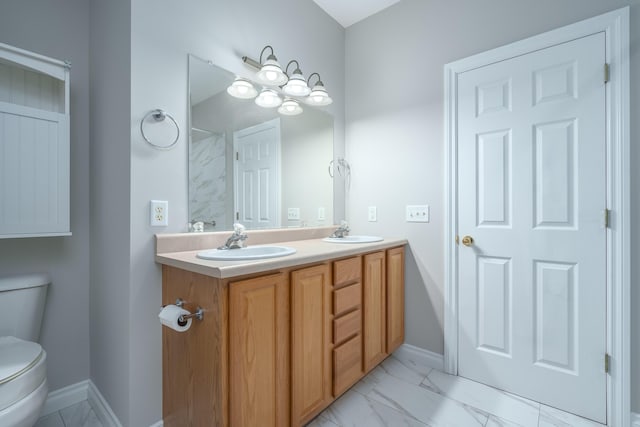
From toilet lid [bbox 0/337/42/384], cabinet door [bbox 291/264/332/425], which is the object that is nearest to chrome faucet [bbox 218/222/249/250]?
cabinet door [bbox 291/264/332/425]

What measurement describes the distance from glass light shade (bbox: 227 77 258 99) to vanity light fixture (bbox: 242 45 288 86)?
0.27 feet

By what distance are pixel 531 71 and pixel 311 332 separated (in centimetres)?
183

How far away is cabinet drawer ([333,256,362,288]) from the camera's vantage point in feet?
4.86

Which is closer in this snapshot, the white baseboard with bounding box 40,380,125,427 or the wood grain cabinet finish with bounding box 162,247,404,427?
the wood grain cabinet finish with bounding box 162,247,404,427

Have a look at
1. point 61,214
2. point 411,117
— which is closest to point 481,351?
point 411,117

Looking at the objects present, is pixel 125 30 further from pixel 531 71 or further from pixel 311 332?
pixel 531 71

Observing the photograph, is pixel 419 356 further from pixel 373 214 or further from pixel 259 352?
pixel 259 352

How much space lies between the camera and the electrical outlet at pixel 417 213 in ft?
6.70

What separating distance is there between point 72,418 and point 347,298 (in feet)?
5.01

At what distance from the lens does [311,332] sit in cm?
134

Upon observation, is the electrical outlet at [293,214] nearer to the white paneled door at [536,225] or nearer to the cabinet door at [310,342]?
the cabinet door at [310,342]

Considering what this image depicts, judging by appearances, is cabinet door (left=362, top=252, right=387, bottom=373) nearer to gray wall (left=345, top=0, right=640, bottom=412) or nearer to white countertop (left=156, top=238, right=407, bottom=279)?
white countertop (left=156, top=238, right=407, bottom=279)

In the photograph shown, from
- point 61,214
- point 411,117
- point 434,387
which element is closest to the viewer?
Result: point 61,214

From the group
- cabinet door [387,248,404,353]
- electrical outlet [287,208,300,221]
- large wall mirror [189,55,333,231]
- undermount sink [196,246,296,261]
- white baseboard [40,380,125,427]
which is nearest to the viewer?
undermount sink [196,246,296,261]
